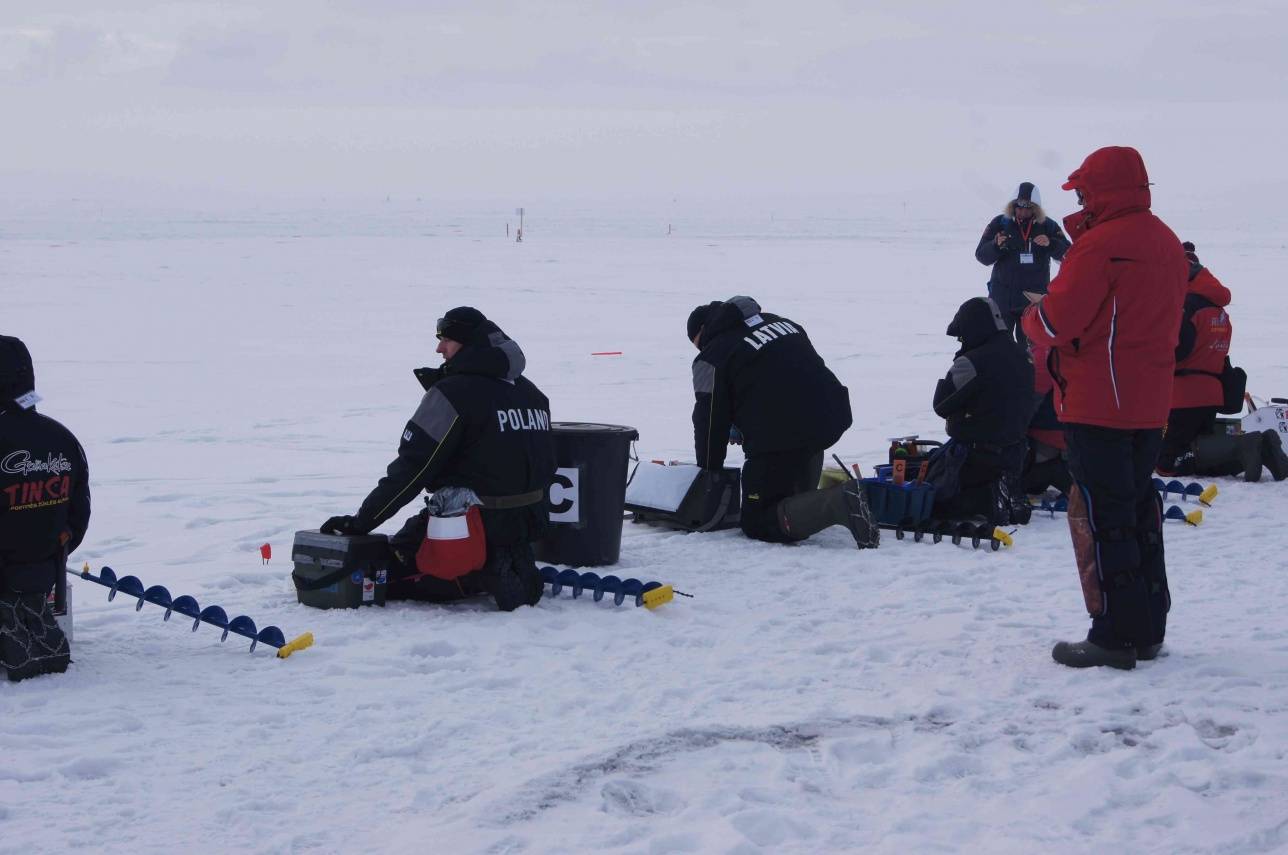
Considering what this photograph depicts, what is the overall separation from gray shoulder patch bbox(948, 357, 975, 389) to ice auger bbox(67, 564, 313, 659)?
12.1 feet

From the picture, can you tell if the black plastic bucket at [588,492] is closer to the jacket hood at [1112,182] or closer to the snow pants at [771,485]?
the snow pants at [771,485]

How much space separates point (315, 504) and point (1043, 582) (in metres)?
3.92

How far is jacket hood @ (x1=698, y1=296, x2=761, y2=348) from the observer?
7258mm

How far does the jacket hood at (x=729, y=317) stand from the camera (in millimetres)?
7258

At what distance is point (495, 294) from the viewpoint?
22312 mm

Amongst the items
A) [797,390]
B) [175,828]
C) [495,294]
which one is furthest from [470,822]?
[495,294]

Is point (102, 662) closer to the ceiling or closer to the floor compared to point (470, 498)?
closer to the floor

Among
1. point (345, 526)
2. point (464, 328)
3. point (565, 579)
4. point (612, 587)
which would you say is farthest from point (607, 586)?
point (464, 328)

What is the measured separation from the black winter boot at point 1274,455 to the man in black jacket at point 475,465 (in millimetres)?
5098

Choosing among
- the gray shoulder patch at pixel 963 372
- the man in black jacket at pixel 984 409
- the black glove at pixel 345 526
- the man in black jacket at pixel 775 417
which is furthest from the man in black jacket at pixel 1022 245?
the black glove at pixel 345 526

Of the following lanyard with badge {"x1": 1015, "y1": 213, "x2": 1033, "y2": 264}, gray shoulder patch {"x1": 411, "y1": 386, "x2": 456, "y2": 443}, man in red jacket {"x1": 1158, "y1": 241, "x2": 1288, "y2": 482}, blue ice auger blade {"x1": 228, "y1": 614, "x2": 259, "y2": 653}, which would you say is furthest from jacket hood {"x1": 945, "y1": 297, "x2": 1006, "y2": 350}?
blue ice auger blade {"x1": 228, "y1": 614, "x2": 259, "y2": 653}

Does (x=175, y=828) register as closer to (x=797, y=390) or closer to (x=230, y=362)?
(x=797, y=390)

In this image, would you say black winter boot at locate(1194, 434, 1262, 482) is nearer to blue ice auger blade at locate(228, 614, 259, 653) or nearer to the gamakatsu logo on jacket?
blue ice auger blade at locate(228, 614, 259, 653)

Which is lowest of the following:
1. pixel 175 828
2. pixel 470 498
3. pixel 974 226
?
pixel 175 828
